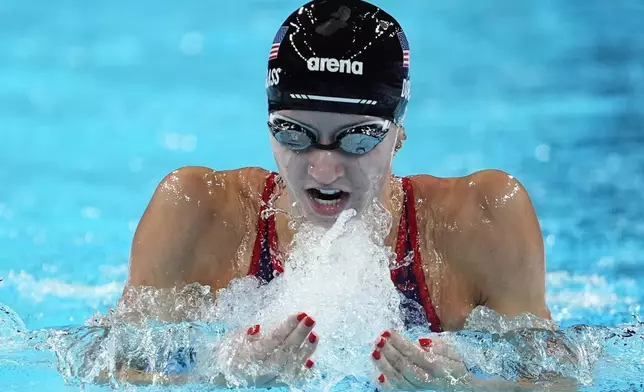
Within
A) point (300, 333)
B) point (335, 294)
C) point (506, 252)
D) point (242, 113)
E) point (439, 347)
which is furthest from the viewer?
point (242, 113)

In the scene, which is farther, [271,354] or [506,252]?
[506,252]

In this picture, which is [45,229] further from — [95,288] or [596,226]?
[596,226]

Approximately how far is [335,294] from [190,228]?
0.48 m

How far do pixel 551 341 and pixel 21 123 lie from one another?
3848 millimetres

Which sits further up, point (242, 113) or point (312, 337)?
point (242, 113)

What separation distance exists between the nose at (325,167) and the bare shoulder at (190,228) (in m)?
0.46

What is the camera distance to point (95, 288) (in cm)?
415

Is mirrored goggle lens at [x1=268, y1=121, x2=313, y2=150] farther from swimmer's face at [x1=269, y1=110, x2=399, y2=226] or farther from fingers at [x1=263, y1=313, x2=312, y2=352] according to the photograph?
fingers at [x1=263, y1=313, x2=312, y2=352]

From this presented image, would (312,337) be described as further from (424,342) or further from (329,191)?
(329,191)

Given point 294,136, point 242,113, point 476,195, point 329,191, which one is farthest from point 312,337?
point 242,113

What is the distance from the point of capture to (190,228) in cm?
267

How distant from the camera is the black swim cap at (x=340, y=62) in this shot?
2.42 metres

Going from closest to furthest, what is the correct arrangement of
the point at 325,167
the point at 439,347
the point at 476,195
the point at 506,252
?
the point at 439,347
the point at 325,167
the point at 506,252
the point at 476,195

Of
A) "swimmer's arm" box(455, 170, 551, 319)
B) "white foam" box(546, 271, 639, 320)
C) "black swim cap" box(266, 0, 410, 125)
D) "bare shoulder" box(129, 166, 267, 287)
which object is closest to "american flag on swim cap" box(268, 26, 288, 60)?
"black swim cap" box(266, 0, 410, 125)
